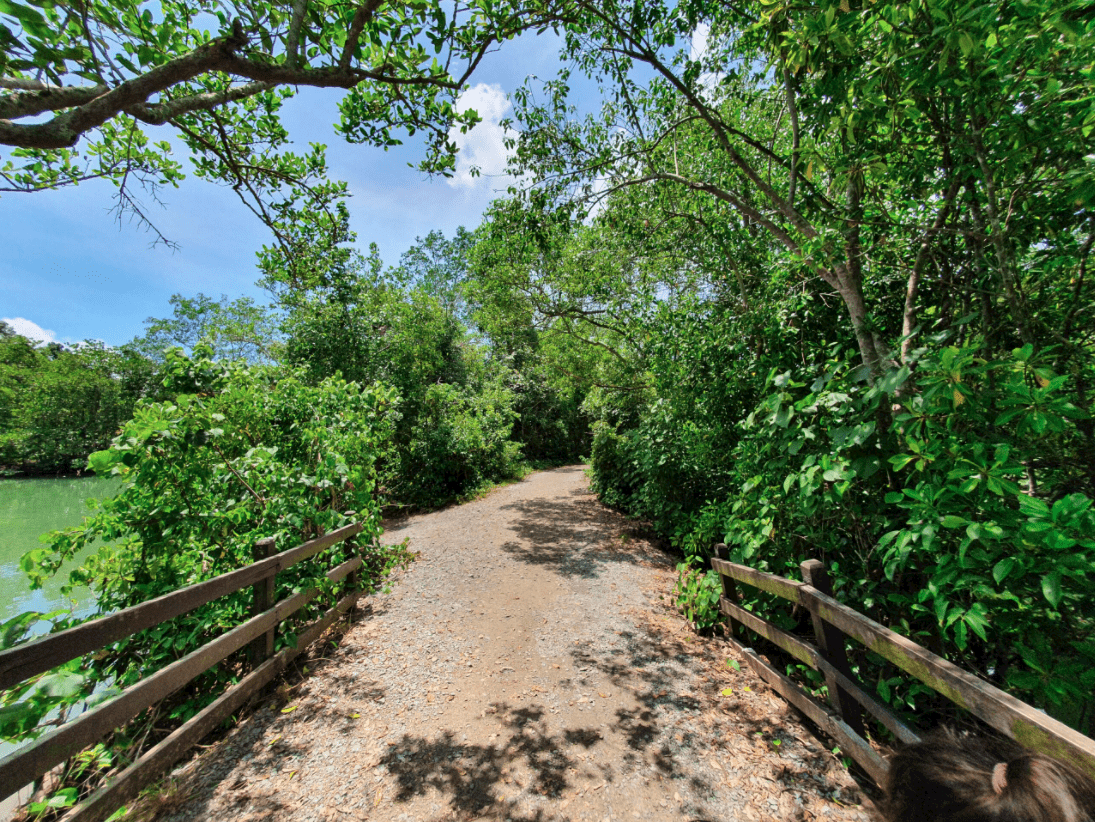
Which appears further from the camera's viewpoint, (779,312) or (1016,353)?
(779,312)

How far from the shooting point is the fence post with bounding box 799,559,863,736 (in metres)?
2.39

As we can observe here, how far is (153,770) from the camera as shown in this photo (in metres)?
2.08

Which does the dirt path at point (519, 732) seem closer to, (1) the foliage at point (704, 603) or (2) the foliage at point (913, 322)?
(1) the foliage at point (704, 603)

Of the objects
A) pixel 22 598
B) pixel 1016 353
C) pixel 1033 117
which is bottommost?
pixel 22 598

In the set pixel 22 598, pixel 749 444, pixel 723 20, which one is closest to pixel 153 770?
pixel 749 444

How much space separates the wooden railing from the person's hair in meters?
0.24

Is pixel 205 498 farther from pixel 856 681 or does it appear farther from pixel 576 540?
pixel 576 540

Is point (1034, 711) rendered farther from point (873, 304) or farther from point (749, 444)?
point (873, 304)

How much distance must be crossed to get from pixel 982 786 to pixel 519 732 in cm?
256

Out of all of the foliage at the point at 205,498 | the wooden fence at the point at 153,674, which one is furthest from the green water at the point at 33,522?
the wooden fence at the point at 153,674

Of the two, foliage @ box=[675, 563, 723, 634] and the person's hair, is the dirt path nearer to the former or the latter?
foliage @ box=[675, 563, 723, 634]

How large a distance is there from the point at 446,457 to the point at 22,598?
310 inches

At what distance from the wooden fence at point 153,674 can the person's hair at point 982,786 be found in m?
2.90

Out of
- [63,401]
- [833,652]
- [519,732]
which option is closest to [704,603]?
[833,652]
